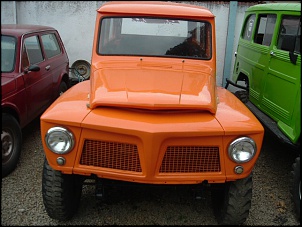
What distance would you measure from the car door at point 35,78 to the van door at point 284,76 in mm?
3107

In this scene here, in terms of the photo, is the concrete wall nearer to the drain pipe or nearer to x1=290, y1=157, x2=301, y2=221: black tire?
the drain pipe

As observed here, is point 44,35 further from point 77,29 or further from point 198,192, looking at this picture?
point 198,192

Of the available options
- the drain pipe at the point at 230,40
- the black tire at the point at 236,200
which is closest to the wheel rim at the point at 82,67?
the drain pipe at the point at 230,40

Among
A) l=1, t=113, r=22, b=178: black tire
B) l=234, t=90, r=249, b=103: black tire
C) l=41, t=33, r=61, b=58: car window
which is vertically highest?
l=41, t=33, r=61, b=58: car window

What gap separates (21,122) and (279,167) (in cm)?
336

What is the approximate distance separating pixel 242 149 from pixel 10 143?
2.67m

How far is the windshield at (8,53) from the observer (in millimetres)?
4184

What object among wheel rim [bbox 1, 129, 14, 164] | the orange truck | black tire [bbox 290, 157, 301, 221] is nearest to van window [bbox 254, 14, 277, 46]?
the orange truck

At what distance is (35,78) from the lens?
4578 mm

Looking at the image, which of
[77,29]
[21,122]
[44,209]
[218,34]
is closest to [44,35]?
[21,122]

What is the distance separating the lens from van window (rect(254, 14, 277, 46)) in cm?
469

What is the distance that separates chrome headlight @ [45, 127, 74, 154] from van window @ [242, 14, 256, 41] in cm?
393

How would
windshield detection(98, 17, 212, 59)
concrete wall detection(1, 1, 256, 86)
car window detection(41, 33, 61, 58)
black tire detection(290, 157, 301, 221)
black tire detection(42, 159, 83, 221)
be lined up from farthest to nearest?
concrete wall detection(1, 1, 256, 86), car window detection(41, 33, 61, 58), windshield detection(98, 17, 212, 59), black tire detection(290, 157, 301, 221), black tire detection(42, 159, 83, 221)

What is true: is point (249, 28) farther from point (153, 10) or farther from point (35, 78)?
point (35, 78)
